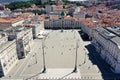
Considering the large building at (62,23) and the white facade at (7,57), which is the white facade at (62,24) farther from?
the white facade at (7,57)

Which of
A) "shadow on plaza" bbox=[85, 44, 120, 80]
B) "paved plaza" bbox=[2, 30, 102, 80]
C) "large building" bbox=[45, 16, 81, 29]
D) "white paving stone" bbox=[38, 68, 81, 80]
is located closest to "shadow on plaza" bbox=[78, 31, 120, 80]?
"shadow on plaza" bbox=[85, 44, 120, 80]

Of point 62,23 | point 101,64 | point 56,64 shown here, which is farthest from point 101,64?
point 62,23

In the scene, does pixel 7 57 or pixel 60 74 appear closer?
pixel 60 74

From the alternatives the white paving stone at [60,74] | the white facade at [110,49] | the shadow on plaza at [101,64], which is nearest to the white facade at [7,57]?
the white paving stone at [60,74]

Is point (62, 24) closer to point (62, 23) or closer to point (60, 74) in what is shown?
point (62, 23)

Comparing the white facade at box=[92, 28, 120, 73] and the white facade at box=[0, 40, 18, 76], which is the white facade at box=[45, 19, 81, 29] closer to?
the white facade at box=[92, 28, 120, 73]
